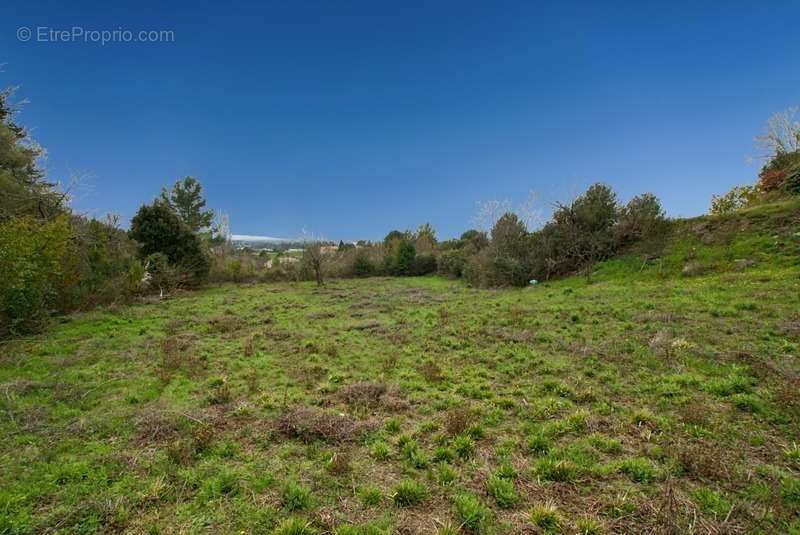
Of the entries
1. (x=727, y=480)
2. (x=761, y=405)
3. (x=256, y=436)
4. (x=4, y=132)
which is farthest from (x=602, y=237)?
(x=4, y=132)

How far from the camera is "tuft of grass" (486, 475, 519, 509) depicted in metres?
3.10

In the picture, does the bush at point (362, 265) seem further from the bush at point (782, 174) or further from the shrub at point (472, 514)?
the shrub at point (472, 514)

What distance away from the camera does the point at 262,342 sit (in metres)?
9.38

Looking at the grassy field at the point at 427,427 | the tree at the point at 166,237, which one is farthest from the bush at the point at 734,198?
the tree at the point at 166,237

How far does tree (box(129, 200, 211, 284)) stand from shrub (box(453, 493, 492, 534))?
2347 centimetres

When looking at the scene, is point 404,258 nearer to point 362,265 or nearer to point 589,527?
point 362,265

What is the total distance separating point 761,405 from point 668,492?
101 inches

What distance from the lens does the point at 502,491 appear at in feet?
10.5

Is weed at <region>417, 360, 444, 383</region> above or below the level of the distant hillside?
below

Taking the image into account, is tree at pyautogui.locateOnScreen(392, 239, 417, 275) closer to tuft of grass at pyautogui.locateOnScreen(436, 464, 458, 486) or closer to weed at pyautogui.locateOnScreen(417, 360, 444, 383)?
weed at pyautogui.locateOnScreen(417, 360, 444, 383)

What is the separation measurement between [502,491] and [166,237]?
2512 centimetres

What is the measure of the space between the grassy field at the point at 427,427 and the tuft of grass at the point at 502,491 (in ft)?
0.06

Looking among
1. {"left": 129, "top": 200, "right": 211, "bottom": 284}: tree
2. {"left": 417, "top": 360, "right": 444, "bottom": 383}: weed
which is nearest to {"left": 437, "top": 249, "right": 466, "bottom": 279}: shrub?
{"left": 129, "top": 200, "right": 211, "bottom": 284}: tree

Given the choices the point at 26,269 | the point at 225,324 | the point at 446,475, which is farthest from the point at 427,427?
the point at 26,269
